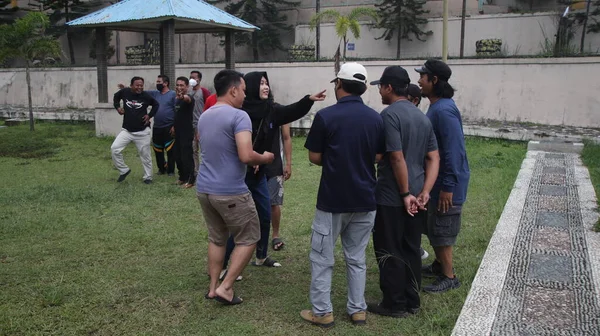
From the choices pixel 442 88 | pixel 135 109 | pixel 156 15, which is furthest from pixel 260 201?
pixel 156 15

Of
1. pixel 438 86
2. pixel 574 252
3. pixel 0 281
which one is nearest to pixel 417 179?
pixel 438 86

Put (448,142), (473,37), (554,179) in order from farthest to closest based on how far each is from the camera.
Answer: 1. (473,37)
2. (554,179)
3. (448,142)

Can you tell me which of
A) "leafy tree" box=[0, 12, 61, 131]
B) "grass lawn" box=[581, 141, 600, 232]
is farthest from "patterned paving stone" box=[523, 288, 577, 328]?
"leafy tree" box=[0, 12, 61, 131]

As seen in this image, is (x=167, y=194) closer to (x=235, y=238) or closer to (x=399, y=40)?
(x=235, y=238)

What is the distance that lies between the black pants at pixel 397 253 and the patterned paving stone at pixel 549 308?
2.51 ft

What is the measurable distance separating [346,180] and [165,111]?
5977 millimetres

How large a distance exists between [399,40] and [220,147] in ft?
57.9

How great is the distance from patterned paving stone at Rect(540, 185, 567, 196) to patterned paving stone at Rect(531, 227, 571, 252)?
208 cm

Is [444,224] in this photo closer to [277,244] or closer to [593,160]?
[277,244]

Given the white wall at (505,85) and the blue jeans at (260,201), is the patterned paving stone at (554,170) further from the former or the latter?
the blue jeans at (260,201)

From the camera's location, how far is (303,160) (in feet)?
36.8

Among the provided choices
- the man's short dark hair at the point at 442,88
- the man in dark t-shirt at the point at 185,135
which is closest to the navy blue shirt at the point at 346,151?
the man's short dark hair at the point at 442,88

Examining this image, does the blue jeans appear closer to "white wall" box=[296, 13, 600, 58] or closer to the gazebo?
the gazebo

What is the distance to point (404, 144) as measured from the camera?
3.76 m
